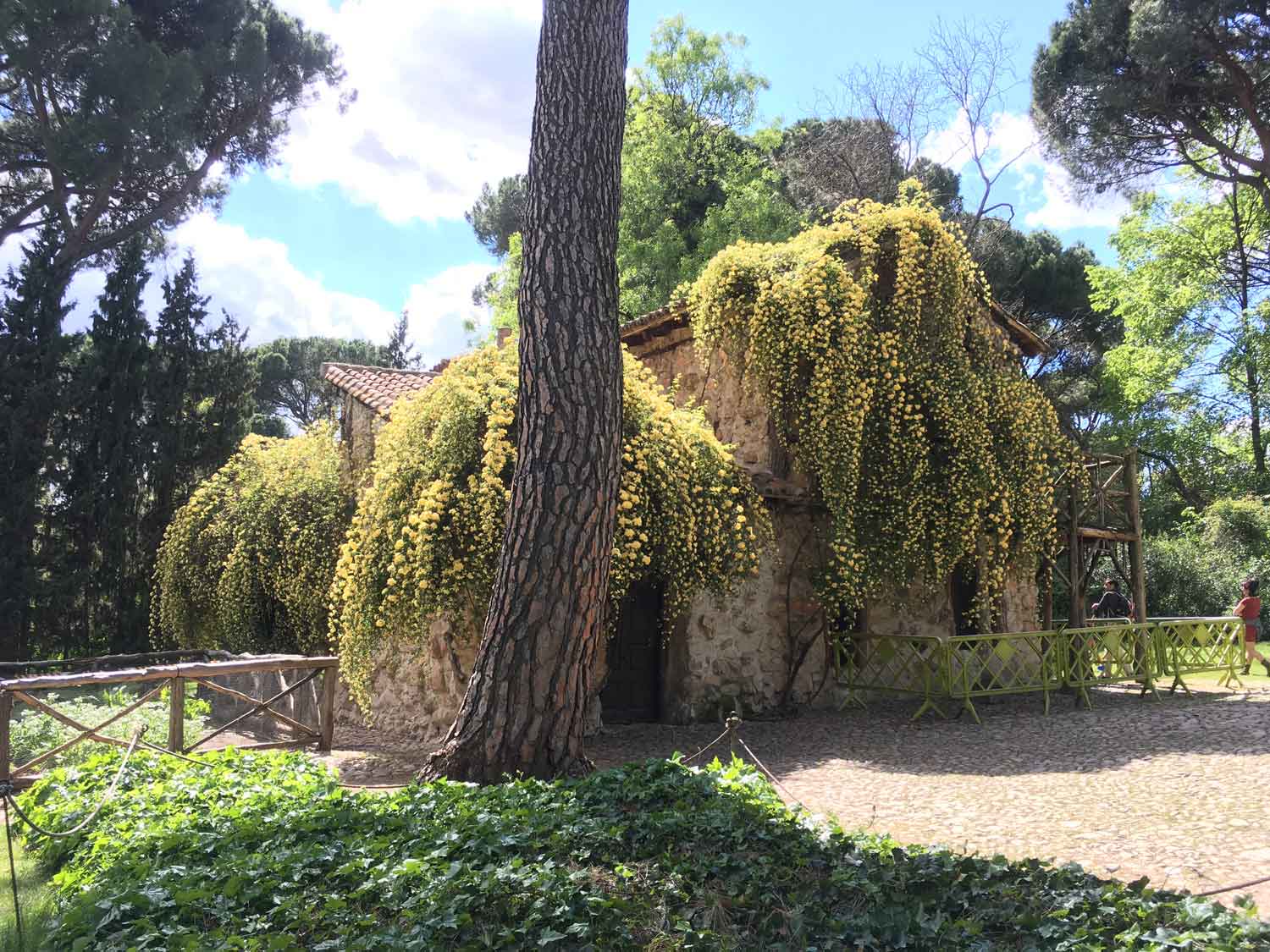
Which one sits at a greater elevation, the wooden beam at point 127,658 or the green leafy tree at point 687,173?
the green leafy tree at point 687,173

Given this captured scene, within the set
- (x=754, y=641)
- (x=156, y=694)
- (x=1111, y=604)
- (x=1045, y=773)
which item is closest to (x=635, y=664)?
(x=754, y=641)

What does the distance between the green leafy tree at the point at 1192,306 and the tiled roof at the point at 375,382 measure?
63.1ft

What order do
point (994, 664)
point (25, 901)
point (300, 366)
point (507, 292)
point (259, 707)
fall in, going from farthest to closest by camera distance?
point (300, 366) → point (507, 292) → point (994, 664) → point (259, 707) → point (25, 901)

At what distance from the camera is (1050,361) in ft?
89.5

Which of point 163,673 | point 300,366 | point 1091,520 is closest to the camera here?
point 163,673

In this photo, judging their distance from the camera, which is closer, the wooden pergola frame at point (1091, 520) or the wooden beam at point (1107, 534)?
the wooden pergola frame at point (1091, 520)

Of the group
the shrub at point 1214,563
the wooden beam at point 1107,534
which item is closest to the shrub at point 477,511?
the wooden beam at point 1107,534

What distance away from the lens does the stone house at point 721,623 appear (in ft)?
33.2

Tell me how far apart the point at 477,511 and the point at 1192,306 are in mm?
23408

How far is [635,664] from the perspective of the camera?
434 inches

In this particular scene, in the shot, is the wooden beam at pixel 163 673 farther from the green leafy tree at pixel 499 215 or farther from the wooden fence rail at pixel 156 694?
the green leafy tree at pixel 499 215

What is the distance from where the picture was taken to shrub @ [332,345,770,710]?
8211 mm

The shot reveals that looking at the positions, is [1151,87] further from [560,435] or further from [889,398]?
[560,435]

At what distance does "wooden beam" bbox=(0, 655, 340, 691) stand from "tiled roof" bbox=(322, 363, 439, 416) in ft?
12.7
